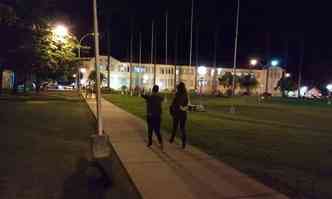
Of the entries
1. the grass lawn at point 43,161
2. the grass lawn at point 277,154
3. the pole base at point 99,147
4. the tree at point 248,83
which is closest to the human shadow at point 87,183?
the grass lawn at point 43,161

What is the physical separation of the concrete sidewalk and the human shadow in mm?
611

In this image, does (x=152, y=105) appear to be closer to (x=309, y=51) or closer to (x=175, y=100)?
(x=175, y=100)

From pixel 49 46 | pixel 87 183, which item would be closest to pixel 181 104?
pixel 87 183

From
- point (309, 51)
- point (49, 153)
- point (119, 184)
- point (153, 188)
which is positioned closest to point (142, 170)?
point (119, 184)

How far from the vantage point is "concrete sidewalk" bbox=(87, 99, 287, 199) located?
7.17 m

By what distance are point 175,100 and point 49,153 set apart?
3967 millimetres

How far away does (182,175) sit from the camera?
853 centimetres

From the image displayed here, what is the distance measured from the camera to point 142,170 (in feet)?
29.7

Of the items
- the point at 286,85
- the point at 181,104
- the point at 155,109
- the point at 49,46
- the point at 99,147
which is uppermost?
the point at 49,46

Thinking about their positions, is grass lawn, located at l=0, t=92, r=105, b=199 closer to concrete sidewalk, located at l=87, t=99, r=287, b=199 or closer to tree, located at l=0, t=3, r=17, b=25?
concrete sidewalk, located at l=87, t=99, r=287, b=199

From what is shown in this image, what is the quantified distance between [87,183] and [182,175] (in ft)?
6.33

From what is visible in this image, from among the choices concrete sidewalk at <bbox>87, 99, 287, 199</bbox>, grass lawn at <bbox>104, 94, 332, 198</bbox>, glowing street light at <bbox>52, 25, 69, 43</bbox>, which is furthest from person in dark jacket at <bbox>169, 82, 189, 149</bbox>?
glowing street light at <bbox>52, 25, 69, 43</bbox>

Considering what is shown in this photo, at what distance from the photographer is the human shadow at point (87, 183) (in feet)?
24.6

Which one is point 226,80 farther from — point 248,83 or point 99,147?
point 99,147
